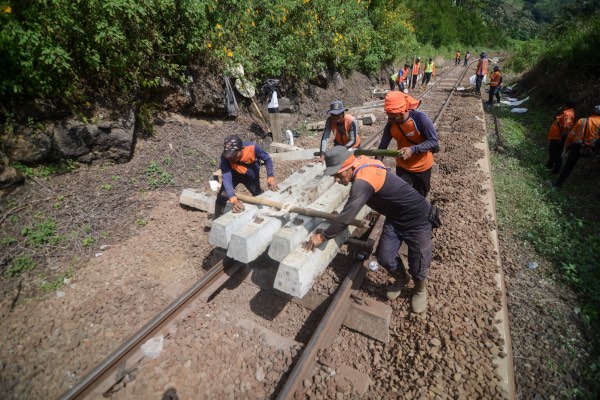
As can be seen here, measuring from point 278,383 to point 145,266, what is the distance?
2.57 meters

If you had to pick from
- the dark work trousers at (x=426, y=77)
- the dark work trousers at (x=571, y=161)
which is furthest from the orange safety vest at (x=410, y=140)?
the dark work trousers at (x=426, y=77)

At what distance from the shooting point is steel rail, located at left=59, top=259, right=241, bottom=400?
2537 mm

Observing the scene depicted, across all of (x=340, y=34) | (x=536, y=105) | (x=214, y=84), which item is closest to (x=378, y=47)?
(x=340, y=34)

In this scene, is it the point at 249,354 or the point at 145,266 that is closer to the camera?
the point at 249,354

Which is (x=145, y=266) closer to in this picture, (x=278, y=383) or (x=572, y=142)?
(x=278, y=383)

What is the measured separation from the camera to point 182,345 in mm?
3111

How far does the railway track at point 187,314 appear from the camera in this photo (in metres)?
2.56

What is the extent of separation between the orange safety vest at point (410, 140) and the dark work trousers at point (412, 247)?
1076 mm

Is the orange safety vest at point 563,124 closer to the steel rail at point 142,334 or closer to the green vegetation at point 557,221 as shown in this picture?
the green vegetation at point 557,221

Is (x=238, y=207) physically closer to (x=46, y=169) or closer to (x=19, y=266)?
(x=19, y=266)

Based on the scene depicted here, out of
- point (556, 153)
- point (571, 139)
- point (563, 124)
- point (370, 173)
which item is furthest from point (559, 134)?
point (370, 173)

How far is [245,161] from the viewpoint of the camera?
173 inches

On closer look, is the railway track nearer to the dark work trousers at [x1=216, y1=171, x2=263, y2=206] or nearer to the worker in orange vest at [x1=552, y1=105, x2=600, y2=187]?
the dark work trousers at [x1=216, y1=171, x2=263, y2=206]

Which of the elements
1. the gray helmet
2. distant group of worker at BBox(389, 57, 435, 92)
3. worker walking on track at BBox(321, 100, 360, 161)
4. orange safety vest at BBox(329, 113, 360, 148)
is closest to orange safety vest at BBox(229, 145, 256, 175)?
worker walking on track at BBox(321, 100, 360, 161)
